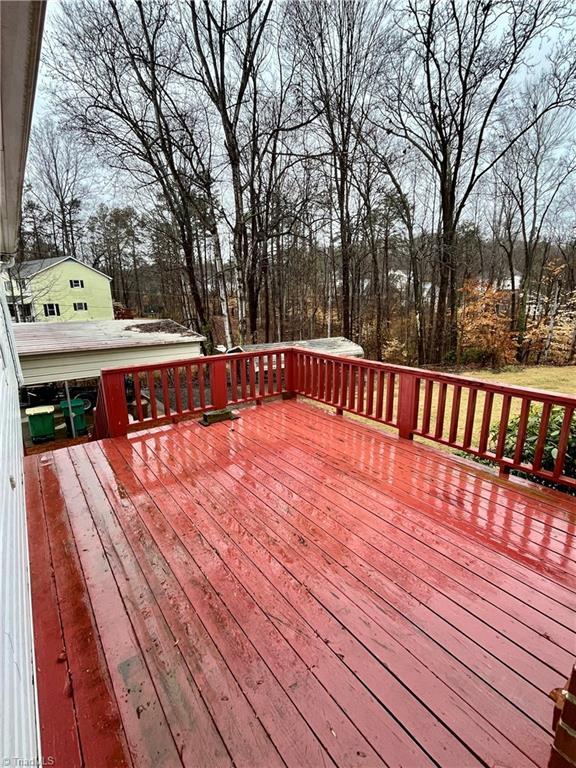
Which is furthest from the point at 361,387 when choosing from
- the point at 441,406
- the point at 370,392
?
the point at 441,406

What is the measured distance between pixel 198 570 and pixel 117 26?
10565 mm

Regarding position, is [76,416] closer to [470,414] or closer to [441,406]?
[441,406]

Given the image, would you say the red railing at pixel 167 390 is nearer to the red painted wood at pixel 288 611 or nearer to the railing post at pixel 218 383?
the railing post at pixel 218 383

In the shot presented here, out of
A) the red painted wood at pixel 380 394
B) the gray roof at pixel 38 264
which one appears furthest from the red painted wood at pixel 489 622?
the gray roof at pixel 38 264

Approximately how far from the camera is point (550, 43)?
28.1 feet

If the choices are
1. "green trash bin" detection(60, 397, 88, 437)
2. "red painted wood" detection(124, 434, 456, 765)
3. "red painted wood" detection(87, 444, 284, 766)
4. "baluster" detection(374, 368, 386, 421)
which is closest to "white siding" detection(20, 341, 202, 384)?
"green trash bin" detection(60, 397, 88, 437)

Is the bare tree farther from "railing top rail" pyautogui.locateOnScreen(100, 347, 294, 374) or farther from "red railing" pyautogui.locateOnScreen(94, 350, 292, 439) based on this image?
"red railing" pyautogui.locateOnScreen(94, 350, 292, 439)

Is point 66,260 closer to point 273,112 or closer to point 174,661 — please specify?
point 273,112

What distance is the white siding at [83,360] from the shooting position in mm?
6943

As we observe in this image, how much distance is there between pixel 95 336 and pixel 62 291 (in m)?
13.0

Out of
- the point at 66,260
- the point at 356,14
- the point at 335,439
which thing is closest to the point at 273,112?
the point at 356,14

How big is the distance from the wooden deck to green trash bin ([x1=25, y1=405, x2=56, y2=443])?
21.7ft

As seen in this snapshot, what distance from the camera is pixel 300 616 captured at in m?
1.73

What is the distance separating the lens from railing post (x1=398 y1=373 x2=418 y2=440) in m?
3.71
